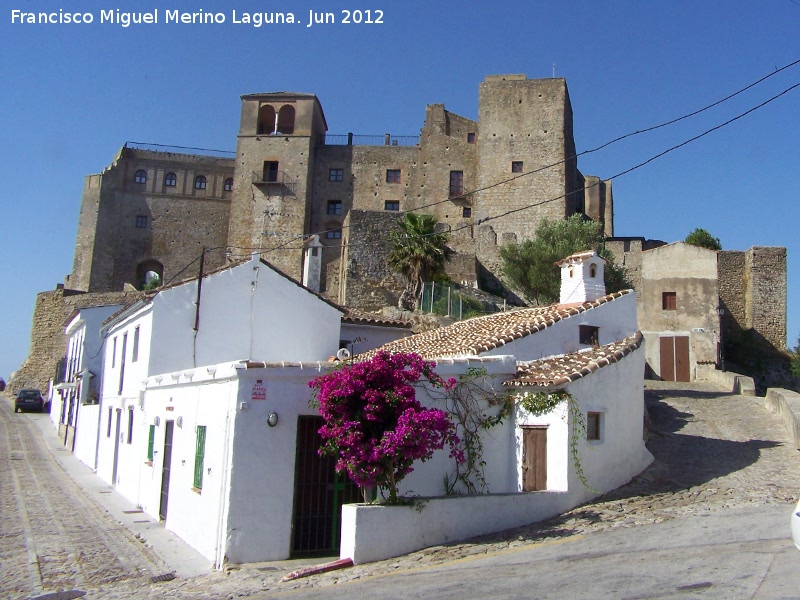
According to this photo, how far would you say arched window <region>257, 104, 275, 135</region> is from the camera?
53.6 meters

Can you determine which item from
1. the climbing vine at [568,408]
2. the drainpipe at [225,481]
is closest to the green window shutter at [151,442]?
the drainpipe at [225,481]

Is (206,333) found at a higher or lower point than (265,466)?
higher

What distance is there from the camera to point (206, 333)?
59.5 feet

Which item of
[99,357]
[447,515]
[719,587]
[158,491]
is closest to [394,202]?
[99,357]

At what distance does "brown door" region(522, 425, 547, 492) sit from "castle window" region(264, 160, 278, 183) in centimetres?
4234

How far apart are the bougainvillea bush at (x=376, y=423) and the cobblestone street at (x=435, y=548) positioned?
1.27 m

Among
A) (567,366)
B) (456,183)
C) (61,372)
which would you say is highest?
(456,183)

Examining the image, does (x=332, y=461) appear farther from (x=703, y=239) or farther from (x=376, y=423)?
(x=703, y=239)

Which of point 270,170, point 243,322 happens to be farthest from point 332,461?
point 270,170

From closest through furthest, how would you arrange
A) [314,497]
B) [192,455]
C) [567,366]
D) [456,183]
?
[314,497], [192,455], [567,366], [456,183]

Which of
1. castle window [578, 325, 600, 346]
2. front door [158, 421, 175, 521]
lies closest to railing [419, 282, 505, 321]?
castle window [578, 325, 600, 346]

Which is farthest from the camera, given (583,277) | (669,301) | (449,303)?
(669,301)

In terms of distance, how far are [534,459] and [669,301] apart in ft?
82.3

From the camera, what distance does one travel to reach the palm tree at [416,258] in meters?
33.8
